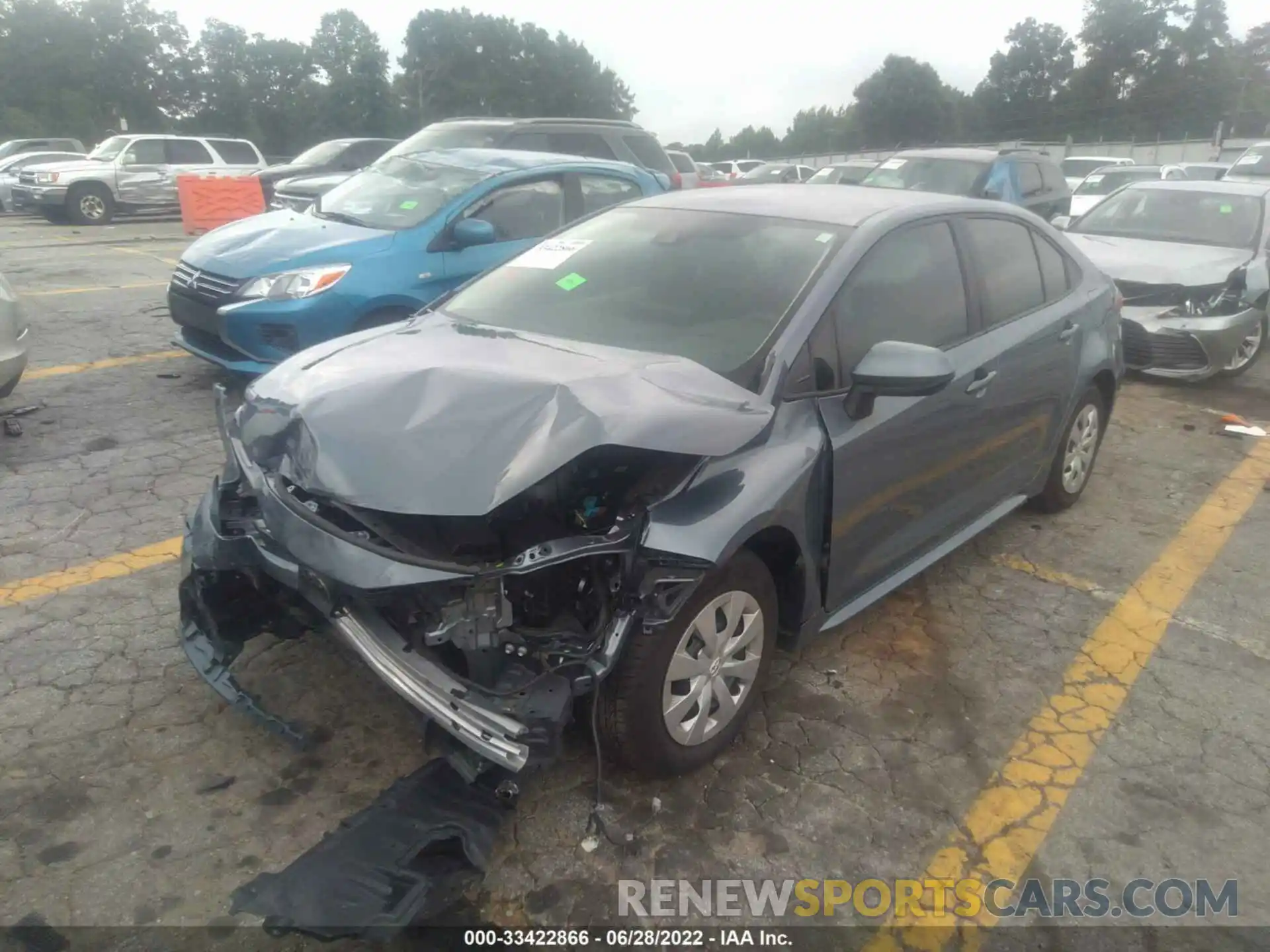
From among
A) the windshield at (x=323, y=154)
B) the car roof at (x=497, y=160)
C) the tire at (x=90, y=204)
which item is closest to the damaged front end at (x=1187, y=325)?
the car roof at (x=497, y=160)

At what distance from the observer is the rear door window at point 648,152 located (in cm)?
1043

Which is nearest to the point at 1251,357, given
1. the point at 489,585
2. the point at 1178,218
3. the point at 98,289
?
the point at 1178,218

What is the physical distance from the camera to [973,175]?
35.0 feet

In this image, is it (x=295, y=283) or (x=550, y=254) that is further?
(x=295, y=283)

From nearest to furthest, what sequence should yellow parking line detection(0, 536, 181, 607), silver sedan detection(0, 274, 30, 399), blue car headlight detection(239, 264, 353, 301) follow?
yellow parking line detection(0, 536, 181, 607) < silver sedan detection(0, 274, 30, 399) < blue car headlight detection(239, 264, 353, 301)

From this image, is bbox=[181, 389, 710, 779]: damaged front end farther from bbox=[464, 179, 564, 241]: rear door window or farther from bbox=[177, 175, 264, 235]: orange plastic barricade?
bbox=[177, 175, 264, 235]: orange plastic barricade

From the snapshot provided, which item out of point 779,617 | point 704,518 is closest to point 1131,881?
point 779,617

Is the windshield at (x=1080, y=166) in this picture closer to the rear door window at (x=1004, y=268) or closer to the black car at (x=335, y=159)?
the black car at (x=335, y=159)

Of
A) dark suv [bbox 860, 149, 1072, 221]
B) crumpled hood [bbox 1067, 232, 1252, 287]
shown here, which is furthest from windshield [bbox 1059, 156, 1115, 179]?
crumpled hood [bbox 1067, 232, 1252, 287]

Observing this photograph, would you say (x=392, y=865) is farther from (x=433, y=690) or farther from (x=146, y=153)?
(x=146, y=153)

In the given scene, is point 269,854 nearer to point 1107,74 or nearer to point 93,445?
point 93,445

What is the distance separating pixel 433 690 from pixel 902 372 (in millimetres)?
1678

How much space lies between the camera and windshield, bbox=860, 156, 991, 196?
1058 cm

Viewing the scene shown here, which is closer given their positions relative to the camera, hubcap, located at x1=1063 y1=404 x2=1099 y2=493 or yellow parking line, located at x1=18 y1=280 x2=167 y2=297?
hubcap, located at x1=1063 y1=404 x2=1099 y2=493
